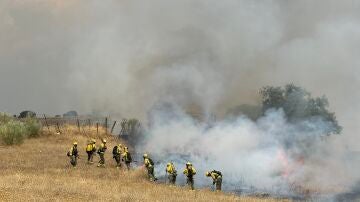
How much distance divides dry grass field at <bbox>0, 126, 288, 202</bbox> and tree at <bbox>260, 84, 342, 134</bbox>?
70.8ft

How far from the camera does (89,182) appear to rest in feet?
79.1

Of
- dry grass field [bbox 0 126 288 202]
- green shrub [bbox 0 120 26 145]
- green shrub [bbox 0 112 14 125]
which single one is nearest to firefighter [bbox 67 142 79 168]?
dry grass field [bbox 0 126 288 202]

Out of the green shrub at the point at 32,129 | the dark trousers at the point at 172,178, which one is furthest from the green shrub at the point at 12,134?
the dark trousers at the point at 172,178

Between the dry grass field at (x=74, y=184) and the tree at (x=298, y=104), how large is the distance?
70.8 feet

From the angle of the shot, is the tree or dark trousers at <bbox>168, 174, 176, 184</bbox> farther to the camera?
the tree

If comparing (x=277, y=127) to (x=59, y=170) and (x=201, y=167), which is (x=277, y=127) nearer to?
(x=201, y=167)

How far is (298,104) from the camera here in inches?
2090

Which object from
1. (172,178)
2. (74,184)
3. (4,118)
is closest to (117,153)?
(172,178)

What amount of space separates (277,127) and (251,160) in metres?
4.41

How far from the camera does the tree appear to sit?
50750 mm

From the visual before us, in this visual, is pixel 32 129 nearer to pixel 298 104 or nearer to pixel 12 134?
pixel 12 134

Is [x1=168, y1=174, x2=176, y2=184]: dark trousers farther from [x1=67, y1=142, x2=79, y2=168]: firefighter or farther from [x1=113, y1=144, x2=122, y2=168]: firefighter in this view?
[x1=67, y1=142, x2=79, y2=168]: firefighter

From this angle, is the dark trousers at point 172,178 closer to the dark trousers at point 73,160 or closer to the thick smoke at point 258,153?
the thick smoke at point 258,153

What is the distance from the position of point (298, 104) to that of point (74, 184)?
33843 mm
